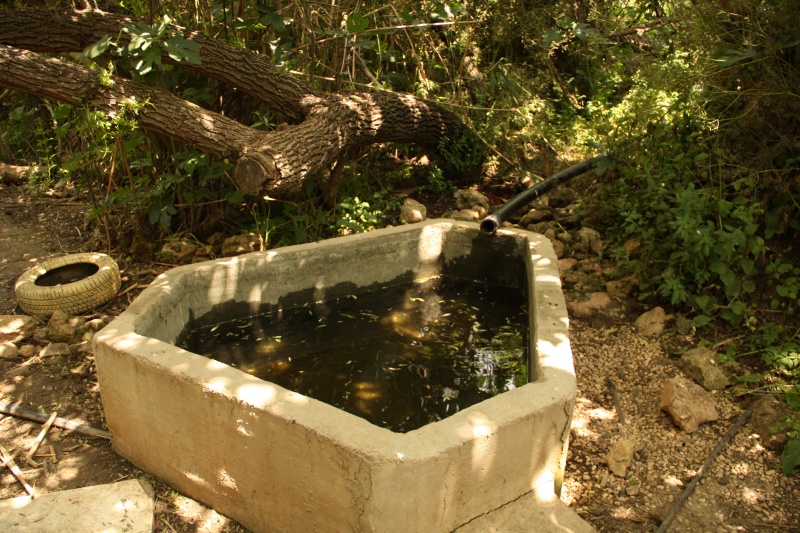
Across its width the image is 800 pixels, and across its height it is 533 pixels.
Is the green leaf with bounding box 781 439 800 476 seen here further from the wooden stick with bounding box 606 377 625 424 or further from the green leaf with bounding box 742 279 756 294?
the green leaf with bounding box 742 279 756 294

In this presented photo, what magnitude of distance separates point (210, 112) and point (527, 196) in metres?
2.30

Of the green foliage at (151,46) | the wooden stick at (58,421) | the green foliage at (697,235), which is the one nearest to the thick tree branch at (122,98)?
the green foliage at (151,46)

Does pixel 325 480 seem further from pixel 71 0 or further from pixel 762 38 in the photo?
pixel 71 0

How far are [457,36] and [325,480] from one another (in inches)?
227

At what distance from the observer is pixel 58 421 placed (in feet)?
11.1

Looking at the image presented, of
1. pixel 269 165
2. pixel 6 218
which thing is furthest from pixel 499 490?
pixel 6 218

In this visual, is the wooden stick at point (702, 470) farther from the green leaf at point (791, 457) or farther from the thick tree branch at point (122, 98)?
the thick tree branch at point (122, 98)

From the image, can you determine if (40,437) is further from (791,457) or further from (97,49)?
(791,457)

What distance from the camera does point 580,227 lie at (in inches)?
209

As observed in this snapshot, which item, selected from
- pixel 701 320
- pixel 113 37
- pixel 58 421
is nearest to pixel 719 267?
pixel 701 320

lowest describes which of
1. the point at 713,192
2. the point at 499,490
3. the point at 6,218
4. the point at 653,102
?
the point at 6,218

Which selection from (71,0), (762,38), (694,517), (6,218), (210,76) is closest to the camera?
(694,517)

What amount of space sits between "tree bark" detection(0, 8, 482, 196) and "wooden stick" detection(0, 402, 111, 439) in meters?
1.71

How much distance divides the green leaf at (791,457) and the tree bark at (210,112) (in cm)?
309
